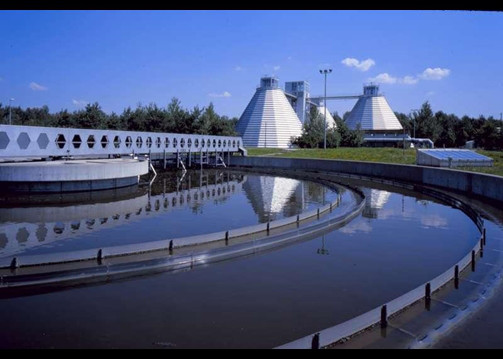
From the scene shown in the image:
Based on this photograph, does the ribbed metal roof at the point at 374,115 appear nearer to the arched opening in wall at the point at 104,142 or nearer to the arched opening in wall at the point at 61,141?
the arched opening in wall at the point at 104,142

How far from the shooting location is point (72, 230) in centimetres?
1723

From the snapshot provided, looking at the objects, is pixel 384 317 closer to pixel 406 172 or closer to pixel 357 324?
pixel 357 324

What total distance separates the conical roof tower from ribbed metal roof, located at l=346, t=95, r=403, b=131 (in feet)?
72.7

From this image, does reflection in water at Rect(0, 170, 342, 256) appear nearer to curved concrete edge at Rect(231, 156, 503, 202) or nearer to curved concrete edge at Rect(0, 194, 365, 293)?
curved concrete edge at Rect(0, 194, 365, 293)

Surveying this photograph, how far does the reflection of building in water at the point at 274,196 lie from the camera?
22.5 meters

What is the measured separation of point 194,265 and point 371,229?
871 cm

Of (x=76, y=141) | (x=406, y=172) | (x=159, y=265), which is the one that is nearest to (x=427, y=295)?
(x=159, y=265)

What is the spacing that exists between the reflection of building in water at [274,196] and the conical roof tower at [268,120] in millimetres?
44281

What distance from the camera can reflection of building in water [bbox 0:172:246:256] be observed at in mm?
15922

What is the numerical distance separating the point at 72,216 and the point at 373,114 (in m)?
93.4

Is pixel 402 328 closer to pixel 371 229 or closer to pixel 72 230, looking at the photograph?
pixel 371 229

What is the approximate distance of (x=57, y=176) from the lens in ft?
85.2

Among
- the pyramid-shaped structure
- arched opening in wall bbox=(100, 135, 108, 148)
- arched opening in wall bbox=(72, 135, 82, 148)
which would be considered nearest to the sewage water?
arched opening in wall bbox=(72, 135, 82, 148)

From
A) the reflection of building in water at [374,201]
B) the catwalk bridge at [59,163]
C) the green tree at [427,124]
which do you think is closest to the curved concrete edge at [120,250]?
the reflection of building in water at [374,201]
